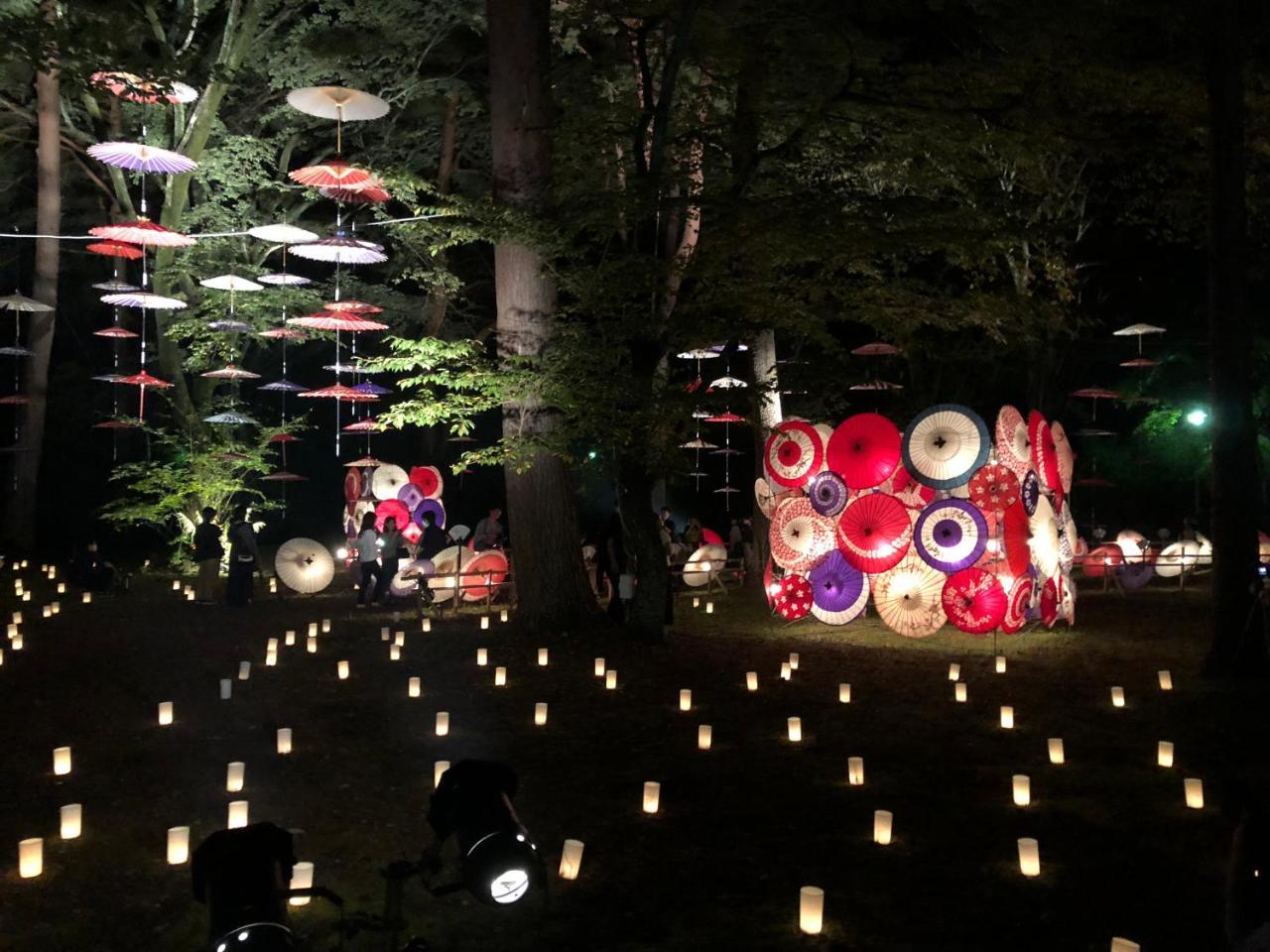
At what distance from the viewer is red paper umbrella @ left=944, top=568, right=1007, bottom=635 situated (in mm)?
13156

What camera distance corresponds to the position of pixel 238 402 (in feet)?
76.8

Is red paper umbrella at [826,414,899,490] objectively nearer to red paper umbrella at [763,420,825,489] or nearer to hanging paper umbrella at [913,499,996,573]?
red paper umbrella at [763,420,825,489]

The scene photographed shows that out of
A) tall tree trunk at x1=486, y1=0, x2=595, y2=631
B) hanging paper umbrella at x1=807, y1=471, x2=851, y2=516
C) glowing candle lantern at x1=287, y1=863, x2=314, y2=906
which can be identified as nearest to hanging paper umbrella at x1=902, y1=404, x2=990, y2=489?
hanging paper umbrella at x1=807, y1=471, x2=851, y2=516

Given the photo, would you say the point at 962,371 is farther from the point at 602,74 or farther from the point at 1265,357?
the point at 602,74

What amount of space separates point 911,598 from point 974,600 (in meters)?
0.76

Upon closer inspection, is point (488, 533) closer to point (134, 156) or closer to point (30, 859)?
point (134, 156)

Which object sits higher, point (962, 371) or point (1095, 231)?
point (1095, 231)

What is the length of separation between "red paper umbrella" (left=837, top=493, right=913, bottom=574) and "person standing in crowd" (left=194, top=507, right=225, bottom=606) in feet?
31.0

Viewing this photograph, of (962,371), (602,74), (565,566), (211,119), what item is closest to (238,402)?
(211,119)

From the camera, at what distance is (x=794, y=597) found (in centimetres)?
1492

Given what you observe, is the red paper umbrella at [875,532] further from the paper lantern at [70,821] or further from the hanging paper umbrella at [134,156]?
the paper lantern at [70,821]

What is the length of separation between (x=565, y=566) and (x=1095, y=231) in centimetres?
1790

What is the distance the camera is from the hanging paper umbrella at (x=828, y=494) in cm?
1434

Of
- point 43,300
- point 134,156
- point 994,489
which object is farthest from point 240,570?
point 994,489
